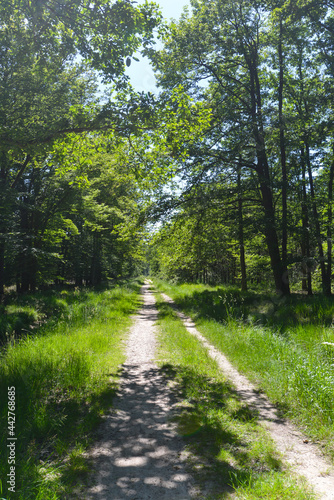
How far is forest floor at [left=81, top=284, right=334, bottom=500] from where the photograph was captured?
8.55ft

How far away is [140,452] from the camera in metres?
3.21

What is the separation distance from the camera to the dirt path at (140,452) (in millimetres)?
2588

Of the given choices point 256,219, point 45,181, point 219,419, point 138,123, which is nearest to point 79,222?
point 45,181

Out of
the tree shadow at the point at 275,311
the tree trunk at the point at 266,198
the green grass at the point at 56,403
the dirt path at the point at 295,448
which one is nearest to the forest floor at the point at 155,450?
the dirt path at the point at 295,448

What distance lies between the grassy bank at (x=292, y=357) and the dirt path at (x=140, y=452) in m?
1.81

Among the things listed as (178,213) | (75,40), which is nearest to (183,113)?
(75,40)

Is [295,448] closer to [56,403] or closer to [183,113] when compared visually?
[56,403]

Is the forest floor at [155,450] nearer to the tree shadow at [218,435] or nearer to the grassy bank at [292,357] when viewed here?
the tree shadow at [218,435]

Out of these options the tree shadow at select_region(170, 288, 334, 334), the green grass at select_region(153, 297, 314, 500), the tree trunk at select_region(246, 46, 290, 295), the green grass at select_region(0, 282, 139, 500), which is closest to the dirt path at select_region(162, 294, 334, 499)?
the green grass at select_region(153, 297, 314, 500)

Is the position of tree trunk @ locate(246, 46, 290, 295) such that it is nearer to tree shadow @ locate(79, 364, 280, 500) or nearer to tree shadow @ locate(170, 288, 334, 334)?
tree shadow @ locate(170, 288, 334, 334)

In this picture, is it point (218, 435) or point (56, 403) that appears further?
point (56, 403)

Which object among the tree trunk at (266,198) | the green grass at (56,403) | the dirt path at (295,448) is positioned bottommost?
the dirt path at (295,448)

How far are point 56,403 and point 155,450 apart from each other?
1822 millimetres

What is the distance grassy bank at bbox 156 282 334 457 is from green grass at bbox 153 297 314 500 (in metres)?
0.67
